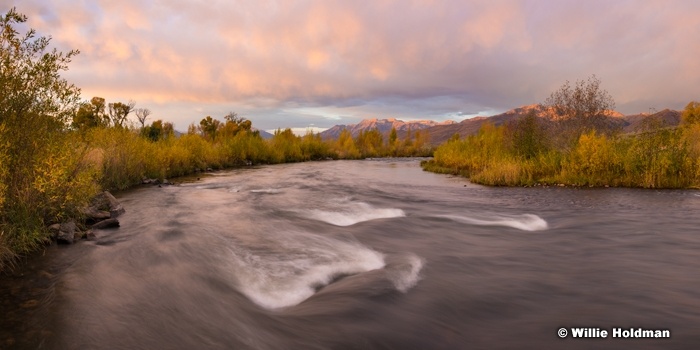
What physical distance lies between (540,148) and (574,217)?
1309 cm

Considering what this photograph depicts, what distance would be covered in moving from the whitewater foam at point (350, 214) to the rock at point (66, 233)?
6.53m

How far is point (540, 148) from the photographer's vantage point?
24.6 metres

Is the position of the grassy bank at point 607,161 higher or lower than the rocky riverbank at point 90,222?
higher

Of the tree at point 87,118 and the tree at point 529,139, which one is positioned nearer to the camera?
the tree at point 87,118

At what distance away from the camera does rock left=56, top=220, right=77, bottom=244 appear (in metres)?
8.95

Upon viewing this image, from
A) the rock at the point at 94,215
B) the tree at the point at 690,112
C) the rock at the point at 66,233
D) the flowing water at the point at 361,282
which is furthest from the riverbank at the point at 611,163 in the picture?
the tree at the point at 690,112

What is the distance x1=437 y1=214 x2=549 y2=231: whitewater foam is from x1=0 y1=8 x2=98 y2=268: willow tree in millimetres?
11040

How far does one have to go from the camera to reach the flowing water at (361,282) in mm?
5109

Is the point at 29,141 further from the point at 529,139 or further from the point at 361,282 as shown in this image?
the point at 529,139

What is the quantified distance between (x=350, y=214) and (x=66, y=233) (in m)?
8.16

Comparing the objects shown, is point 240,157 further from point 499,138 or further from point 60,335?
point 60,335

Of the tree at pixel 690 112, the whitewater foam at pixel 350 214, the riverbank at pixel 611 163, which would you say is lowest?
the whitewater foam at pixel 350 214

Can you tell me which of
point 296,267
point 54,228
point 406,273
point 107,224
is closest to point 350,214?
point 296,267

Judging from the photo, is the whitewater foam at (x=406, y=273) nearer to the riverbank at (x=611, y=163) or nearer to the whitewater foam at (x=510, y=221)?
the whitewater foam at (x=510, y=221)
